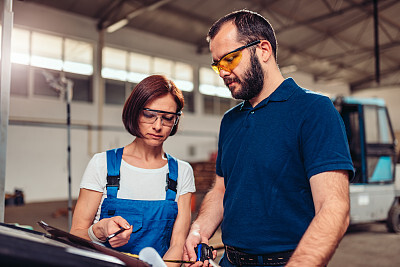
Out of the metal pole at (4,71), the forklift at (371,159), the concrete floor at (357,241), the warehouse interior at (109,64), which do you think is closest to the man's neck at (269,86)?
the metal pole at (4,71)

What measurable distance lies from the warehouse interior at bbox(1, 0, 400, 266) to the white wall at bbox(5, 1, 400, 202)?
0.03 meters

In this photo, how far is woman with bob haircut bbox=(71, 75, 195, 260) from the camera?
186 centimetres

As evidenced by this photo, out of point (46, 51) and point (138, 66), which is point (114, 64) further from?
point (46, 51)

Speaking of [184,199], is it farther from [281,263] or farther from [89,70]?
[89,70]

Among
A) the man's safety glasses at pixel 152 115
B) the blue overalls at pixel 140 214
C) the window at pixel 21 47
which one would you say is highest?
the window at pixel 21 47

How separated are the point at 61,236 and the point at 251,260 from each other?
2.81ft

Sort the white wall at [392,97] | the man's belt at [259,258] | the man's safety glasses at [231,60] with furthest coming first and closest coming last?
1. the white wall at [392,97]
2. the man's safety glasses at [231,60]
3. the man's belt at [259,258]

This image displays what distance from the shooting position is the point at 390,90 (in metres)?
23.6

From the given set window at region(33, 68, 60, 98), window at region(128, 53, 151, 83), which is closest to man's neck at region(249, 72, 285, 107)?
window at region(33, 68, 60, 98)

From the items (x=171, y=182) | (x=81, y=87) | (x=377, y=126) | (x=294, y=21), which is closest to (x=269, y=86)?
(x=171, y=182)

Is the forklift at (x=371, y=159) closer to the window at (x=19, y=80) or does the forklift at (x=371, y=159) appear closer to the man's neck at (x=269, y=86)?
the man's neck at (x=269, y=86)

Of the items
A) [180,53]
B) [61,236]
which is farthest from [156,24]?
[61,236]

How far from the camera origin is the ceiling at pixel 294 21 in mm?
12438

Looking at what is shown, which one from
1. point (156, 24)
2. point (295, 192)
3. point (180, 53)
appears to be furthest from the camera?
point (180, 53)
